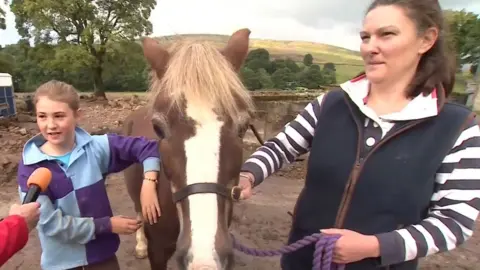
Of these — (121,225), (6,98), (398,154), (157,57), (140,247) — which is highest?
(157,57)

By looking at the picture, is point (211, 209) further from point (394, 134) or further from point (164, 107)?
point (394, 134)

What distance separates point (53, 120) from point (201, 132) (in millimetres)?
860

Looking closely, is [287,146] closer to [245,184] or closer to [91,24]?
[245,184]

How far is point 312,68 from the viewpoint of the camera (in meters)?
9.23

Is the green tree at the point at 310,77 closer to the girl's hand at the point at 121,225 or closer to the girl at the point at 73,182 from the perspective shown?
the girl at the point at 73,182

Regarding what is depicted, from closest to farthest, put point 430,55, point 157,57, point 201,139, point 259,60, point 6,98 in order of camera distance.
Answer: point 430,55 → point 201,139 → point 157,57 → point 259,60 → point 6,98

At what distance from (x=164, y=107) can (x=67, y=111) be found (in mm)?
581

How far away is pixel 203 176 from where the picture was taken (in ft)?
5.19

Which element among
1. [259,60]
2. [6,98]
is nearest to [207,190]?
[259,60]

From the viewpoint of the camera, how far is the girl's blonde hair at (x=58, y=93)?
1.97 meters

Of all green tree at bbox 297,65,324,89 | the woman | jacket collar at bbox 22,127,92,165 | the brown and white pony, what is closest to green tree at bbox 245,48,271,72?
the brown and white pony

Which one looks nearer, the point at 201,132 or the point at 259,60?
the point at 201,132

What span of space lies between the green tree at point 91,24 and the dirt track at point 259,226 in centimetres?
2030

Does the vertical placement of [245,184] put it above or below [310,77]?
below
